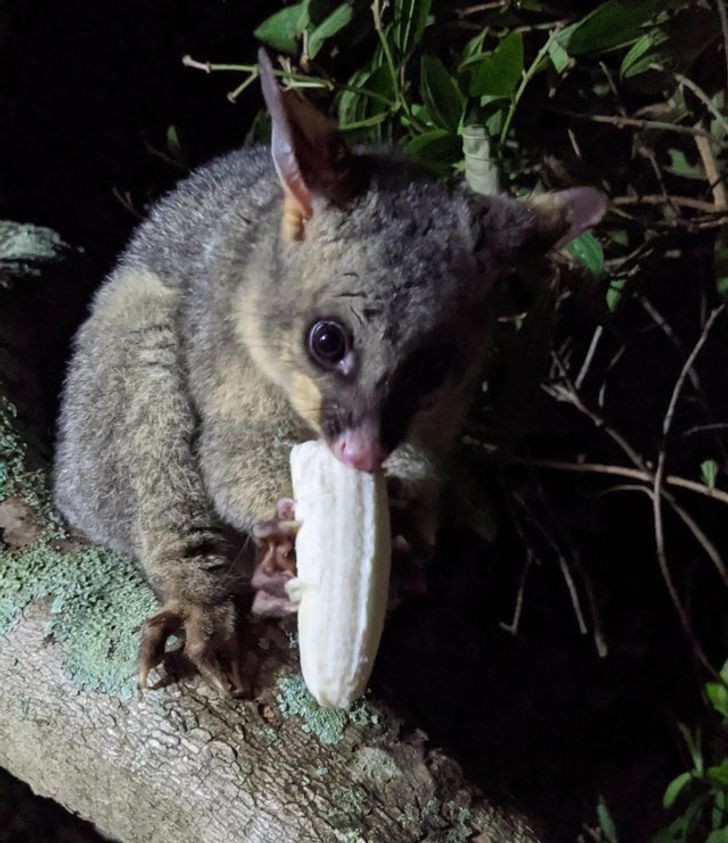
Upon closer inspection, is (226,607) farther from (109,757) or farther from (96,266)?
(96,266)

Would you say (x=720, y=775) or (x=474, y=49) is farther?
(x=474, y=49)

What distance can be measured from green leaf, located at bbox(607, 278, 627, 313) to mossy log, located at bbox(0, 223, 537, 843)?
52.9 inches

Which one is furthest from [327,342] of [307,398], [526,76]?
[526,76]

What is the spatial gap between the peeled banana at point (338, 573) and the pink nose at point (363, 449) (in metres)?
0.09

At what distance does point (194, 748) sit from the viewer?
1889mm

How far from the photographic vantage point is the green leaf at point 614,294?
8.80ft

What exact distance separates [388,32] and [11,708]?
197 centimetres

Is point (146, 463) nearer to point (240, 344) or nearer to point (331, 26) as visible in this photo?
point (240, 344)

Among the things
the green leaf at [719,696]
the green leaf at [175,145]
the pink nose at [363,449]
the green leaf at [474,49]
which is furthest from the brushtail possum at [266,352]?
the green leaf at [719,696]

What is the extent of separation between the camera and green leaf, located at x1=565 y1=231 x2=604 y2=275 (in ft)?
8.04

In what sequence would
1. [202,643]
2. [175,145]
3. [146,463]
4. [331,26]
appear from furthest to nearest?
[175,145], [331,26], [146,463], [202,643]

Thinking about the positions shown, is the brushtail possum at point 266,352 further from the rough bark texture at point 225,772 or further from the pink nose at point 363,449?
the rough bark texture at point 225,772

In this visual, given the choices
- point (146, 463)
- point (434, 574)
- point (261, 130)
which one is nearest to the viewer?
point (146, 463)

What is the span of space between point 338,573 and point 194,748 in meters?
0.46
